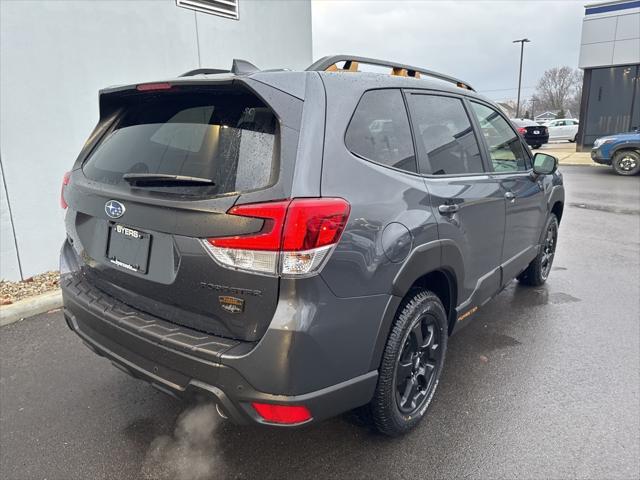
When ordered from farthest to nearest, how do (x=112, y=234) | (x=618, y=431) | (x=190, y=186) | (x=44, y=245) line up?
(x=44, y=245) < (x=618, y=431) < (x=112, y=234) < (x=190, y=186)

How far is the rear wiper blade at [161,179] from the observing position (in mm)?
1923

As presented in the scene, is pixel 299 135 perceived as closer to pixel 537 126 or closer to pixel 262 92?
pixel 262 92

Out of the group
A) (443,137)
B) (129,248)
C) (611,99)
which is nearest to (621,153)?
(611,99)

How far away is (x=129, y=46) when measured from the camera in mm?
5004

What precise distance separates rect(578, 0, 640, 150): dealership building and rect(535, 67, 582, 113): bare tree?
187ft

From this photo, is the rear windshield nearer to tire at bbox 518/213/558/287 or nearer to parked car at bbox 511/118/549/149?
tire at bbox 518/213/558/287

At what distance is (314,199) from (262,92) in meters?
0.48

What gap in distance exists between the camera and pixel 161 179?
201 cm

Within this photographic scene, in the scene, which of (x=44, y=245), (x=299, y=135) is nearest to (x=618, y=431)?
(x=299, y=135)

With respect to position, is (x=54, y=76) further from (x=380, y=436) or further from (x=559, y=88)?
(x=559, y=88)

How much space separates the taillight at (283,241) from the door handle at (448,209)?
88 centimetres

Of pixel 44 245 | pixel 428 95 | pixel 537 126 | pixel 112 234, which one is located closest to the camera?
pixel 112 234

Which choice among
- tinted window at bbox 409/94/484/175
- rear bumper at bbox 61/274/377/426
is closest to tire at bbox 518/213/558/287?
tinted window at bbox 409/94/484/175

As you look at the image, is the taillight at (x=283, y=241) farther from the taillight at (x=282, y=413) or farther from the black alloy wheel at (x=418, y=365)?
the black alloy wheel at (x=418, y=365)
